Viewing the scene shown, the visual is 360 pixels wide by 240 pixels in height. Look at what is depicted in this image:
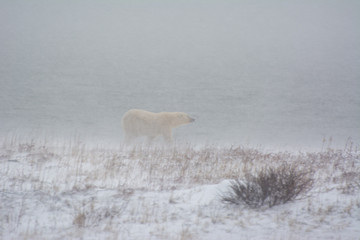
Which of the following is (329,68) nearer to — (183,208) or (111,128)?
(111,128)

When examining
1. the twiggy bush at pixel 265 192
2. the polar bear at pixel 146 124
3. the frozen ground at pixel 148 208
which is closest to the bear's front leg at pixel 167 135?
the polar bear at pixel 146 124

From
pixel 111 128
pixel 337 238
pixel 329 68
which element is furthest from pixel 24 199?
pixel 329 68

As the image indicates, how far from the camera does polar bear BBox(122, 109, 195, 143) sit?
35.4ft

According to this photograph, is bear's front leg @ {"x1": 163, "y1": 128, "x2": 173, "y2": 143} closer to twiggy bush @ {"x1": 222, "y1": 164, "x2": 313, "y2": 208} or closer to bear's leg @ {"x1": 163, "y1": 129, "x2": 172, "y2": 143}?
bear's leg @ {"x1": 163, "y1": 129, "x2": 172, "y2": 143}

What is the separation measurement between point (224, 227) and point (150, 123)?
763 centimetres

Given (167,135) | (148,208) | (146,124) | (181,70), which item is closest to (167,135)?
(167,135)

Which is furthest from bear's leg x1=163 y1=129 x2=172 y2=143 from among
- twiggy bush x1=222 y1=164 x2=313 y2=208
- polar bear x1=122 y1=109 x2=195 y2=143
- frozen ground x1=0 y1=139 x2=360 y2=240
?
twiggy bush x1=222 y1=164 x2=313 y2=208

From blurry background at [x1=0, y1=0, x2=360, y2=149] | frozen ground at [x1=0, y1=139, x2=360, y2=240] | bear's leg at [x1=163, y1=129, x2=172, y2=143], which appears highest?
blurry background at [x1=0, y1=0, x2=360, y2=149]

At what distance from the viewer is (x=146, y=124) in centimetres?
1084

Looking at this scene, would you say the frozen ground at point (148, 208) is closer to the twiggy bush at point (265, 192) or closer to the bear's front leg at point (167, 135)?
the twiggy bush at point (265, 192)

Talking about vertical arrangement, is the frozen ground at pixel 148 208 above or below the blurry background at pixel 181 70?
below

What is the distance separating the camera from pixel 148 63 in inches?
1885

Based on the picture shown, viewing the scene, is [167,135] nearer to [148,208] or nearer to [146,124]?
[146,124]

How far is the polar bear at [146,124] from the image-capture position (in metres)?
10.8
